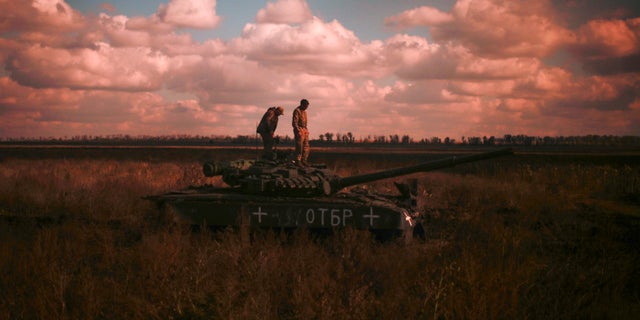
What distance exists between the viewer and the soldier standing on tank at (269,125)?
1023 cm

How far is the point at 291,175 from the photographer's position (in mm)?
8773

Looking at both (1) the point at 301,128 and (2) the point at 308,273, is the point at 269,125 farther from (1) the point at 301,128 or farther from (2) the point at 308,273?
(2) the point at 308,273

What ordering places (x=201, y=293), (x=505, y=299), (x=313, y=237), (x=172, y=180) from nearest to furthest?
1. (x=201, y=293)
2. (x=505, y=299)
3. (x=313, y=237)
4. (x=172, y=180)

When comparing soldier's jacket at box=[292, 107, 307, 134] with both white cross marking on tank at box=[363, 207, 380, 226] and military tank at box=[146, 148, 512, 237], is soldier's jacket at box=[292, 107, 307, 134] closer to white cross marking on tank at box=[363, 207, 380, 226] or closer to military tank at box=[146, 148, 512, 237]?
military tank at box=[146, 148, 512, 237]

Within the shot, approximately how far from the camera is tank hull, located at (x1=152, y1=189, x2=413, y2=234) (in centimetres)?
805

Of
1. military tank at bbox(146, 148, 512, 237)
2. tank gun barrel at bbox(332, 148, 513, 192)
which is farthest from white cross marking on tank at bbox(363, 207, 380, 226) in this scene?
tank gun barrel at bbox(332, 148, 513, 192)

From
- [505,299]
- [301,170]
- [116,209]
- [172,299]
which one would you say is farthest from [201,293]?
[116,209]

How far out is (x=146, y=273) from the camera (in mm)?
6656

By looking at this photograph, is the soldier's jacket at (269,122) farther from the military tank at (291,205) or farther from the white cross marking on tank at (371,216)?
the white cross marking on tank at (371,216)

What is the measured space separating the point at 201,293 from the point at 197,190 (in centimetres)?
423

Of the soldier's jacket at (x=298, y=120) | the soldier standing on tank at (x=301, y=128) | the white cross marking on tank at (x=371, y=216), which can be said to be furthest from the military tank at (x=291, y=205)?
the soldier's jacket at (x=298, y=120)

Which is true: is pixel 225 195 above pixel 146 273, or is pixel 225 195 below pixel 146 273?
above

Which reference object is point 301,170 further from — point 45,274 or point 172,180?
point 172,180

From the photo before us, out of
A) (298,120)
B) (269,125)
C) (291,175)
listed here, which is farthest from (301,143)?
(291,175)
